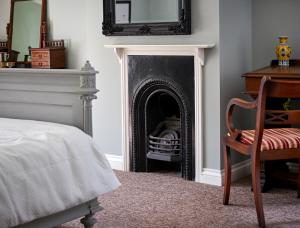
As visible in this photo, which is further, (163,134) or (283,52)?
(163,134)

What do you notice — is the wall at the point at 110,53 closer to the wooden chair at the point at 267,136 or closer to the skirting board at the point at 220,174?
the skirting board at the point at 220,174

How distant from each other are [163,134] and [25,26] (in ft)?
6.44

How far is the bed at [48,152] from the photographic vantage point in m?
2.74

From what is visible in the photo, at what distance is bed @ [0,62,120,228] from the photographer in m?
2.74

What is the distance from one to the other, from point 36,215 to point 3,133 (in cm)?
61

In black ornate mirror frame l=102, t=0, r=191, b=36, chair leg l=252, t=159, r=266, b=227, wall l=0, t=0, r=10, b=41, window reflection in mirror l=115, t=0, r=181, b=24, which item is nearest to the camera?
chair leg l=252, t=159, r=266, b=227

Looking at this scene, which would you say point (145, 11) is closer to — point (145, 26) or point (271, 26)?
point (145, 26)

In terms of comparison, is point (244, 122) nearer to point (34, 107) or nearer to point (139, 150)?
point (139, 150)

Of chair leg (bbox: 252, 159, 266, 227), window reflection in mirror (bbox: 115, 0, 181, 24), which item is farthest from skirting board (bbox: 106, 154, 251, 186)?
window reflection in mirror (bbox: 115, 0, 181, 24)

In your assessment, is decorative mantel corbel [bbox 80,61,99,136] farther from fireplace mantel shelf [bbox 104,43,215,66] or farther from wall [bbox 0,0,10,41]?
wall [bbox 0,0,10,41]

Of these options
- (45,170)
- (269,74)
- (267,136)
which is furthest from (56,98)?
(269,74)

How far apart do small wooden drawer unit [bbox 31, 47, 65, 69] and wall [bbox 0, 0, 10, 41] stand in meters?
0.87

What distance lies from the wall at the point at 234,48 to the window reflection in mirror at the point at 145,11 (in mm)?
401

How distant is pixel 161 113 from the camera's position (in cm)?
508
